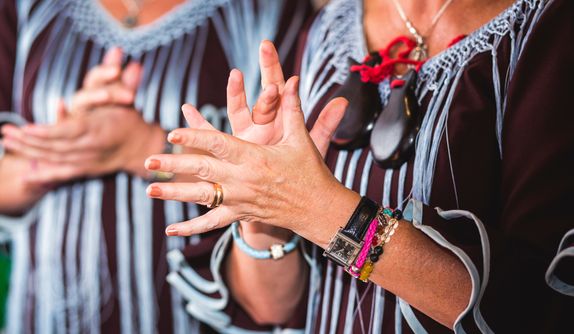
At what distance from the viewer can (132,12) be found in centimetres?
138

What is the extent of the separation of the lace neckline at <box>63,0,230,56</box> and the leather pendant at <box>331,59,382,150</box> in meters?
0.54

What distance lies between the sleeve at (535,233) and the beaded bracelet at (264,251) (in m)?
0.26

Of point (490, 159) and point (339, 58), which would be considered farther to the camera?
point (339, 58)

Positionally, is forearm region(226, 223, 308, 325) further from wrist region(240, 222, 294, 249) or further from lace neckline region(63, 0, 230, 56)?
lace neckline region(63, 0, 230, 56)

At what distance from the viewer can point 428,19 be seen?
3.03ft

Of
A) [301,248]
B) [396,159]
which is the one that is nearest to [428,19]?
[396,159]

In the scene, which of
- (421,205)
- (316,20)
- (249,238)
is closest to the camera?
(421,205)

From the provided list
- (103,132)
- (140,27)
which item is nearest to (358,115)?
(103,132)

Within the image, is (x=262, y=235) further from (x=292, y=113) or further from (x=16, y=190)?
(x=16, y=190)

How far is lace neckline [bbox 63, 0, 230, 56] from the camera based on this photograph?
4.40ft

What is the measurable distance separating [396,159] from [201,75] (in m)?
0.59

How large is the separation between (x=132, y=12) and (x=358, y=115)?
69 cm

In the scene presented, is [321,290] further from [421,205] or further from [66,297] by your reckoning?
[66,297]

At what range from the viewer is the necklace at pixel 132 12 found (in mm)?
1365
